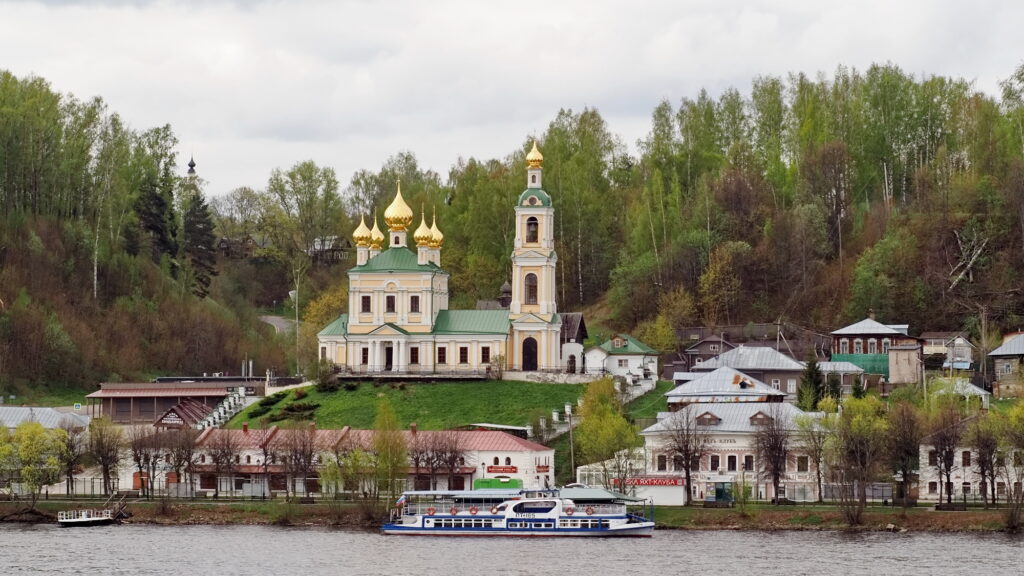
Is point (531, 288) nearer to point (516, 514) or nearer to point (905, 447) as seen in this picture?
point (516, 514)

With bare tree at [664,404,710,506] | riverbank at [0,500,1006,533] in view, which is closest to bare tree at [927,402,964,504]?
riverbank at [0,500,1006,533]

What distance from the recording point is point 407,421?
104 meters

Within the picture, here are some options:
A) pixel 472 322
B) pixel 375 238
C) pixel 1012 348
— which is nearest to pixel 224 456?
pixel 472 322

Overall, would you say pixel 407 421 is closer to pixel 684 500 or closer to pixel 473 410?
pixel 473 410

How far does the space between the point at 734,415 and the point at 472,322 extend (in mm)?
24343

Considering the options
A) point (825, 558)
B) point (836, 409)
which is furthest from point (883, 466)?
point (825, 558)

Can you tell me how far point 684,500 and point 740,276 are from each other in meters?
42.0

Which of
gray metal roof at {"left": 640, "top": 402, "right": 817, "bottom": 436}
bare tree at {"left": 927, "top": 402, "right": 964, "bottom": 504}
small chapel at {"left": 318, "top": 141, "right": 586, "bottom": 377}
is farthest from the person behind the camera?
small chapel at {"left": 318, "top": 141, "right": 586, "bottom": 377}

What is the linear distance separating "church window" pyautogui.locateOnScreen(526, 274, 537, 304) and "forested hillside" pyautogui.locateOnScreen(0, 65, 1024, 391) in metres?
9.75

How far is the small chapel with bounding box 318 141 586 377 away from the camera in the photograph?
116000 mm

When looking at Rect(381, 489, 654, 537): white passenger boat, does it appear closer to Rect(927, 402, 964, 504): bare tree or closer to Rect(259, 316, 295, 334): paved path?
Rect(927, 402, 964, 504): bare tree

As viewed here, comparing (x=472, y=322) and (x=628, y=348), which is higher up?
(x=472, y=322)

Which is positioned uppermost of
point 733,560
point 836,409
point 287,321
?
point 287,321

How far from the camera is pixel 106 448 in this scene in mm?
97500
